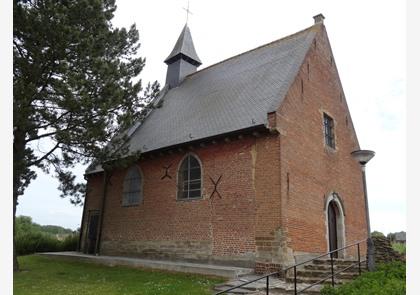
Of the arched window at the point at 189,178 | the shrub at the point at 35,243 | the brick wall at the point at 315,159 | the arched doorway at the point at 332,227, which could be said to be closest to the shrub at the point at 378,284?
the brick wall at the point at 315,159

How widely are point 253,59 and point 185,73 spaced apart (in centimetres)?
604

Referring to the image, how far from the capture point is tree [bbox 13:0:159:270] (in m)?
10.1

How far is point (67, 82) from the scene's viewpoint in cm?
1013

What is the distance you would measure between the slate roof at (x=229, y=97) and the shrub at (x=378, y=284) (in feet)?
16.3

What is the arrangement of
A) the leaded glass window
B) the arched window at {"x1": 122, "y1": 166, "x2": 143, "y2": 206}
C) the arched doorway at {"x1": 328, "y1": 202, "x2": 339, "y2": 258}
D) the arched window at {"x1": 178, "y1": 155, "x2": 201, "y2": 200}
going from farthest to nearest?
the arched window at {"x1": 122, "y1": 166, "x2": 143, "y2": 206} < the leaded glass window < the arched doorway at {"x1": 328, "y1": 202, "x2": 339, "y2": 258} < the arched window at {"x1": 178, "y1": 155, "x2": 201, "y2": 200}

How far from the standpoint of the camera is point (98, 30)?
37.3 feet

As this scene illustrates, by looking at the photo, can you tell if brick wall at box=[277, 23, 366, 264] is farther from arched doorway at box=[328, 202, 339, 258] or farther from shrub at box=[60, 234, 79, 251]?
shrub at box=[60, 234, 79, 251]

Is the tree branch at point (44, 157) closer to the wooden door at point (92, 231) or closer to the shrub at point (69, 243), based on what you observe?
the wooden door at point (92, 231)

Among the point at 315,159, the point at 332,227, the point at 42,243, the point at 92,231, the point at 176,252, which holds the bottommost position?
the point at 42,243

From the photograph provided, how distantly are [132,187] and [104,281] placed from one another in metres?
5.55

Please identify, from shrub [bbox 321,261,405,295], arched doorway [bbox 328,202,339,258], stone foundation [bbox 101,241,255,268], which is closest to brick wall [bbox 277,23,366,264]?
arched doorway [bbox 328,202,339,258]

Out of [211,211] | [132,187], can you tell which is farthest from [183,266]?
[132,187]

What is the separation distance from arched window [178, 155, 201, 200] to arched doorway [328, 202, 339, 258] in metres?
4.98

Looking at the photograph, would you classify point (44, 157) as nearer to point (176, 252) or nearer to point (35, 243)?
point (176, 252)
